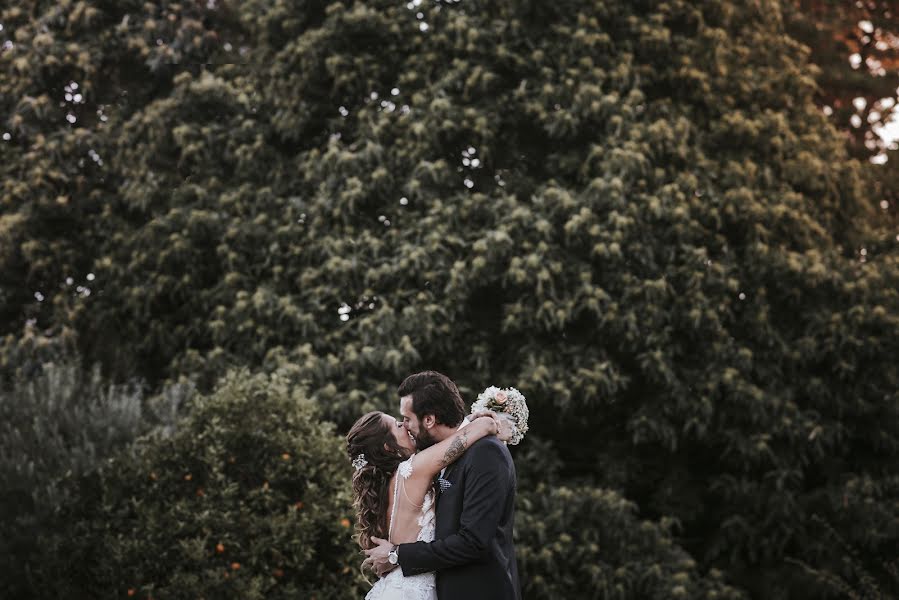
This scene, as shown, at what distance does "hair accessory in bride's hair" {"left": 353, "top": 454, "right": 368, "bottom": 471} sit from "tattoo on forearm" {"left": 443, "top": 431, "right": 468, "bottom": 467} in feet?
2.28

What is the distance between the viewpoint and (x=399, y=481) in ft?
13.4

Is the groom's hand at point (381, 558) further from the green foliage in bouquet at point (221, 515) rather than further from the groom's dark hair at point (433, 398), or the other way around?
the green foliage in bouquet at point (221, 515)

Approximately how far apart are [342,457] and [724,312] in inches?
187

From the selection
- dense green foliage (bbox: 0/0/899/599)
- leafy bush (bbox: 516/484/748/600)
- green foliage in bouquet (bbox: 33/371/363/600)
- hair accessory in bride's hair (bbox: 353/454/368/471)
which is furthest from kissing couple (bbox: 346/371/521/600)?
dense green foliage (bbox: 0/0/899/599)

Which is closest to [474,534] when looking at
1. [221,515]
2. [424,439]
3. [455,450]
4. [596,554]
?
[455,450]

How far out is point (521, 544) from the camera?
381 inches

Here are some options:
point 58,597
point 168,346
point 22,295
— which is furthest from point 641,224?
point 22,295

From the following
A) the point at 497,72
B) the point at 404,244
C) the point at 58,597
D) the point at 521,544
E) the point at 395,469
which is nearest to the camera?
the point at 395,469

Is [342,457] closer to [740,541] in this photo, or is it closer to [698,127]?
[740,541]

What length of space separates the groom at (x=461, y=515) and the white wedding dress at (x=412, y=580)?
0.04 metres

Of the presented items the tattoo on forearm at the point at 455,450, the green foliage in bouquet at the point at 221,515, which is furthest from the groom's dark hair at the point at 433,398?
the green foliage in bouquet at the point at 221,515

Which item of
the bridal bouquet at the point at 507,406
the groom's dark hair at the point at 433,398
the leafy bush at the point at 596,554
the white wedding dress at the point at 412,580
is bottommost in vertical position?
the leafy bush at the point at 596,554

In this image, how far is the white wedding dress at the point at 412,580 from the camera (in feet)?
12.8

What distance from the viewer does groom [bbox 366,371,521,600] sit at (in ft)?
12.2
